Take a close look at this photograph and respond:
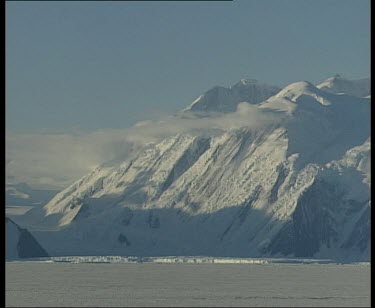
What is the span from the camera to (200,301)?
143 metres

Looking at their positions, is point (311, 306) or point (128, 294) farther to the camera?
point (128, 294)
